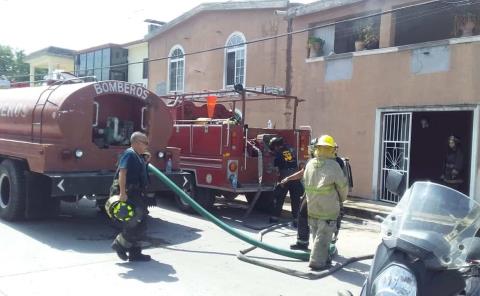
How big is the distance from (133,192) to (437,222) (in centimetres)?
404

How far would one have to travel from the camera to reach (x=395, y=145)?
482 inches

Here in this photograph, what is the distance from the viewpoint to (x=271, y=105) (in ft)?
51.3

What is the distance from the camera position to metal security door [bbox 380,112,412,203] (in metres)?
12.0

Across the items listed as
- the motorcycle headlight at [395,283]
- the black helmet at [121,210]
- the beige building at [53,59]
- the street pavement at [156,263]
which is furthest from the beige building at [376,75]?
the beige building at [53,59]

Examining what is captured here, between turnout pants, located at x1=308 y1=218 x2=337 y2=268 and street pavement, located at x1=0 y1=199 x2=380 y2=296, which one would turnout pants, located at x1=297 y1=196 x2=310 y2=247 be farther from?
turnout pants, located at x1=308 y1=218 x2=337 y2=268

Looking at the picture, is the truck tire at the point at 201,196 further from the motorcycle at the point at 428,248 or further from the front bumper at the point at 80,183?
the motorcycle at the point at 428,248

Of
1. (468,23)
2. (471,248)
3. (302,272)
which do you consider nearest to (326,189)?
(302,272)

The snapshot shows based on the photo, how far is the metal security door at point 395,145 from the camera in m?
12.0

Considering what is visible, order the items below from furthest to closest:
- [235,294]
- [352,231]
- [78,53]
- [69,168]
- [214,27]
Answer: [78,53], [214,27], [352,231], [69,168], [235,294]

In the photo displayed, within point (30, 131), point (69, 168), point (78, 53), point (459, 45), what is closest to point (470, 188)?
point (459, 45)

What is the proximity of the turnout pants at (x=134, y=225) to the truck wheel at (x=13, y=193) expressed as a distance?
272 centimetres

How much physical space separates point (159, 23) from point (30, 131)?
64.0 feet

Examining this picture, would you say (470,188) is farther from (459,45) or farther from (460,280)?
(460,280)

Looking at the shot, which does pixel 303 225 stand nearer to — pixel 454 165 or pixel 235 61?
pixel 454 165
